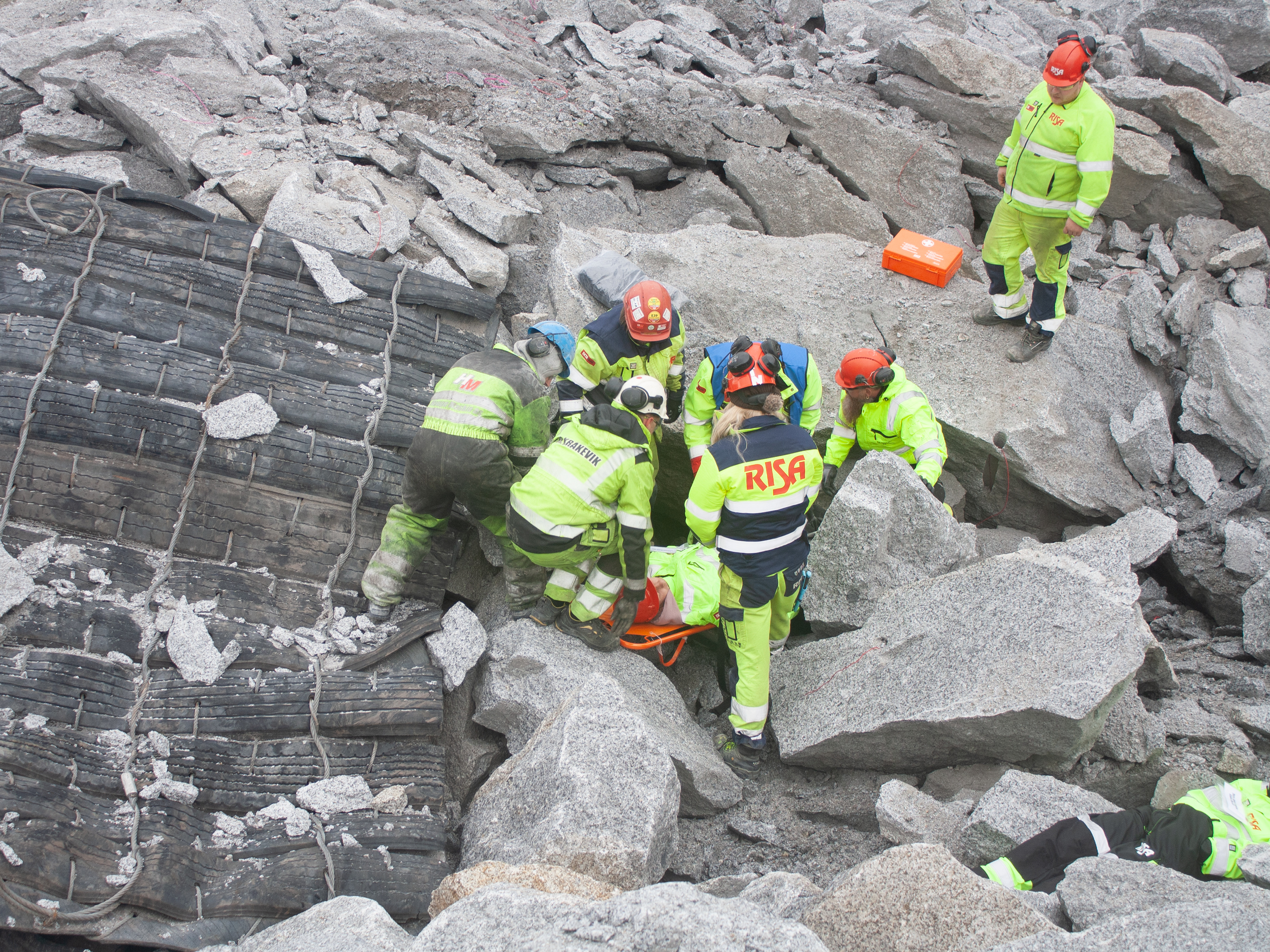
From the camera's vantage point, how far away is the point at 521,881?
321 centimetres

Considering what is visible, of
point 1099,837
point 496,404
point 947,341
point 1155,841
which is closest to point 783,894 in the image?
point 1099,837

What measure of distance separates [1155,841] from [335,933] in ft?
10.7

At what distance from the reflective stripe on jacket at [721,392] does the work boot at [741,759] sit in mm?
1743

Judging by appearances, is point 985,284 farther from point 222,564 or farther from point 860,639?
point 222,564

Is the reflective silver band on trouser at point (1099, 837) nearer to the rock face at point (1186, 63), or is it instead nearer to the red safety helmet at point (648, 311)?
the red safety helmet at point (648, 311)

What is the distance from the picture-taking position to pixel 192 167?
6.29 m

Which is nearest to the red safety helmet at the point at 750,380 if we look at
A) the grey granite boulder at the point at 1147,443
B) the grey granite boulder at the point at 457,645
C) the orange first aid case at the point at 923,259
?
the grey granite boulder at the point at 457,645

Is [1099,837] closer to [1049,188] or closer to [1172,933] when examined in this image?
[1172,933]

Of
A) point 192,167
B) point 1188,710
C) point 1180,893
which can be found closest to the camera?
point 1180,893

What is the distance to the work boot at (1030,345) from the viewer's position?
19.6ft

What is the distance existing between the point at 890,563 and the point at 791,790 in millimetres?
1381

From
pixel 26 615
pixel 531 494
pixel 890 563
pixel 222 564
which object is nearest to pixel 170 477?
pixel 222 564

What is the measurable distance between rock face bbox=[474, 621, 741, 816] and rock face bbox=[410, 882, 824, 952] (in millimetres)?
1552

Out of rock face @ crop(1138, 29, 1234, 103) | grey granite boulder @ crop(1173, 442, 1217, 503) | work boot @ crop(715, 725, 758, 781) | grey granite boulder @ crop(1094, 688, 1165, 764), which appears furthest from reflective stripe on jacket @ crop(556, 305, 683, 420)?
rock face @ crop(1138, 29, 1234, 103)
